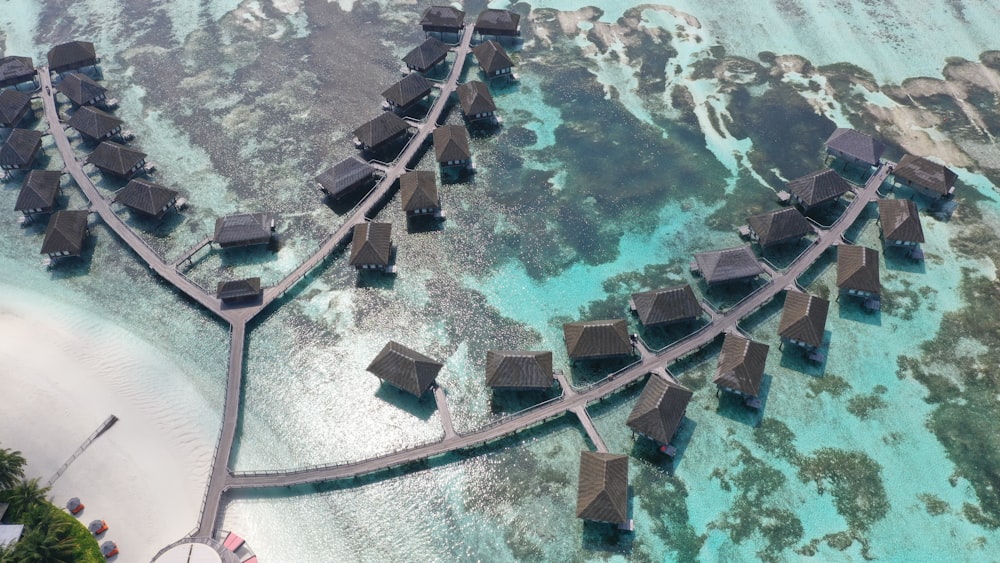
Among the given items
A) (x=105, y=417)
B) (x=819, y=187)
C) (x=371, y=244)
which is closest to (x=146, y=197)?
(x=105, y=417)

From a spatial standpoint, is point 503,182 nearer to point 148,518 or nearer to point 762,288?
point 762,288

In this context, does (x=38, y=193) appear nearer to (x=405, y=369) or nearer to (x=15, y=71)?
(x=15, y=71)

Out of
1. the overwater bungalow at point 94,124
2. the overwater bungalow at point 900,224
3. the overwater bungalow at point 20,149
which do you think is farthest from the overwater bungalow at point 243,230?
the overwater bungalow at point 900,224

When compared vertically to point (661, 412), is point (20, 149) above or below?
above

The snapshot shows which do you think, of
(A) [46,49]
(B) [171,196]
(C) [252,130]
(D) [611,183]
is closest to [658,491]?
(D) [611,183]

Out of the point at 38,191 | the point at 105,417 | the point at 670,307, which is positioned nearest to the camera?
the point at 105,417

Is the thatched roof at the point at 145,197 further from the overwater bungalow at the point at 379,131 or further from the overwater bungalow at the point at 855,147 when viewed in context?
the overwater bungalow at the point at 855,147

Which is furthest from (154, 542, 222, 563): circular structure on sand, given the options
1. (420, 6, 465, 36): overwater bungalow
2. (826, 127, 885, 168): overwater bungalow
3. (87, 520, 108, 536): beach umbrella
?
(420, 6, 465, 36): overwater bungalow
